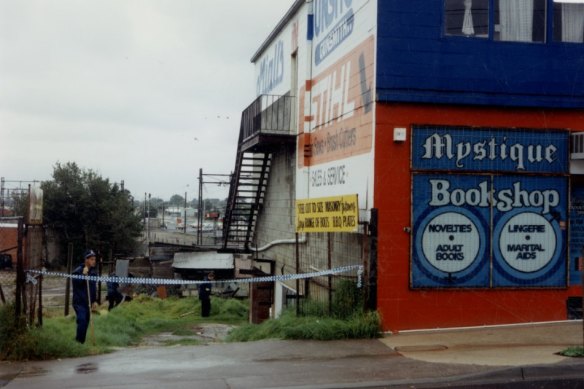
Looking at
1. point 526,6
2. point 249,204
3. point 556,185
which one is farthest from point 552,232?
point 249,204

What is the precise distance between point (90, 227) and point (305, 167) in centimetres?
3594

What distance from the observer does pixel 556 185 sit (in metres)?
12.3

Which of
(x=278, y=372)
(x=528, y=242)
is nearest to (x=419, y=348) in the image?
(x=278, y=372)

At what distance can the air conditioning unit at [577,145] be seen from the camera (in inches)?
476

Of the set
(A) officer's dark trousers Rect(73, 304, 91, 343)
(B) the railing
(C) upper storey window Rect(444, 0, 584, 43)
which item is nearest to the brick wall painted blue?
(C) upper storey window Rect(444, 0, 584, 43)

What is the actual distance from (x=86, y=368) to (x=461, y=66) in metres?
7.87

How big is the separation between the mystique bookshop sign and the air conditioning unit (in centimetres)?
12

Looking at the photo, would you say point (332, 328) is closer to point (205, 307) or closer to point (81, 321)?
point (81, 321)

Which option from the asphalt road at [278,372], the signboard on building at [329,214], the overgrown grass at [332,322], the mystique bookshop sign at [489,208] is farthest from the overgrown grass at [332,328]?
the signboard on building at [329,214]

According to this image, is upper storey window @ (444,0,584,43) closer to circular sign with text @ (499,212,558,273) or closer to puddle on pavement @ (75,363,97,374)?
circular sign with text @ (499,212,558,273)

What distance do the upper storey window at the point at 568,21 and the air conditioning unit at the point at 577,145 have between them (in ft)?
5.71

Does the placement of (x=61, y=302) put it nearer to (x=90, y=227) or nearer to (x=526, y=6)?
(x=90, y=227)

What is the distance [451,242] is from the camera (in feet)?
39.4

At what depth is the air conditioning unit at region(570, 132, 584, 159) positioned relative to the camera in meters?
12.1
